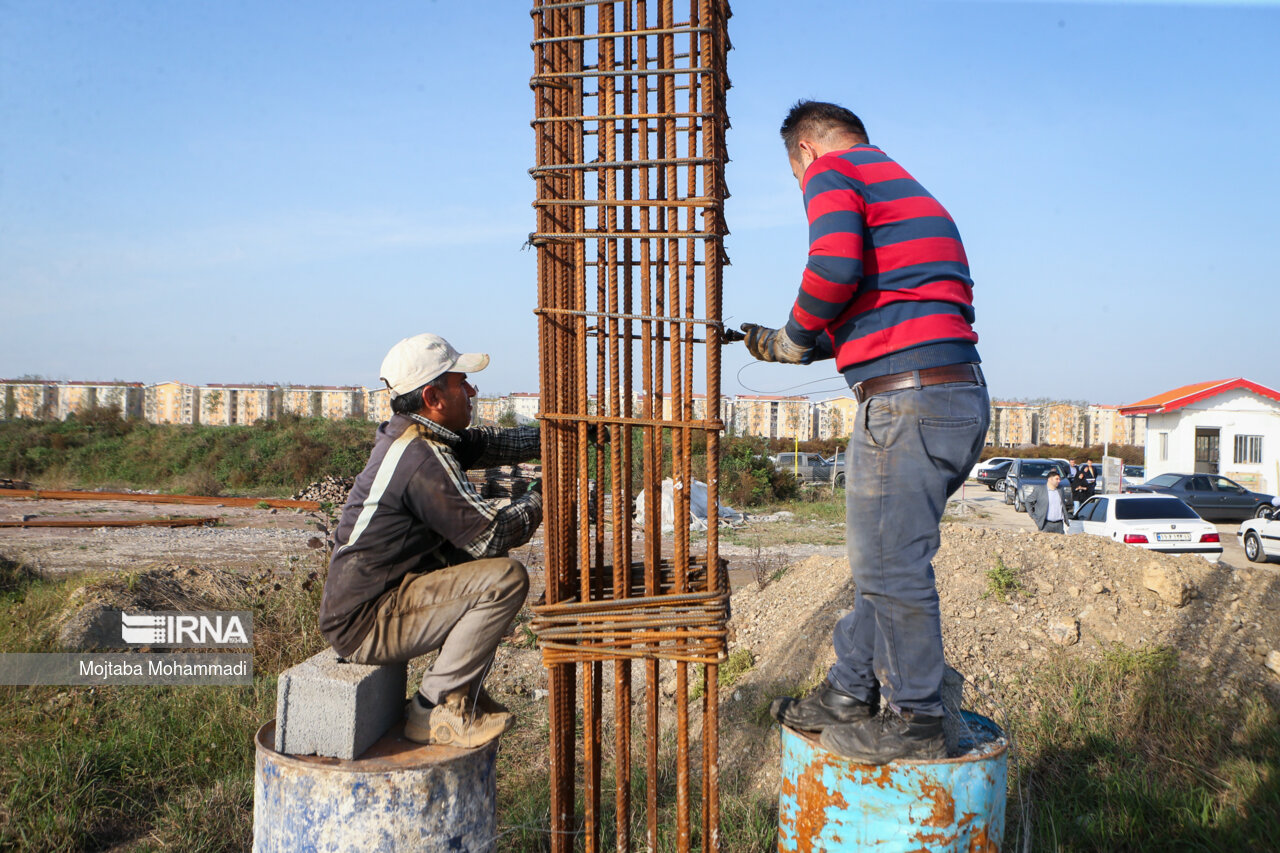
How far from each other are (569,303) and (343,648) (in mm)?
1285

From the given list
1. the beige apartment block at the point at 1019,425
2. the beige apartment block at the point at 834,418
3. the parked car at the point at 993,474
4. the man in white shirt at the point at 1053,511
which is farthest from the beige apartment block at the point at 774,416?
the man in white shirt at the point at 1053,511

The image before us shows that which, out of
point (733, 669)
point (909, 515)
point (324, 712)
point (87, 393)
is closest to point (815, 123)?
point (909, 515)

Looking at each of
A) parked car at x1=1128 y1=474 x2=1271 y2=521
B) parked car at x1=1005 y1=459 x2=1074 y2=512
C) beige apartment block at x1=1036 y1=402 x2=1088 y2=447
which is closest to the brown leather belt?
parked car at x1=1128 y1=474 x2=1271 y2=521

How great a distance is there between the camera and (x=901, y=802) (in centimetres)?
229

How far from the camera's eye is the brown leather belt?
7.52 ft

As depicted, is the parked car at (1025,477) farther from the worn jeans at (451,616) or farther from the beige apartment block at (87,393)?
the beige apartment block at (87,393)

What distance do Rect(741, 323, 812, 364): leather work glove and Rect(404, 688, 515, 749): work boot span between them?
4.57 feet

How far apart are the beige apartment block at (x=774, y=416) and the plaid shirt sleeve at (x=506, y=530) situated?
244 feet

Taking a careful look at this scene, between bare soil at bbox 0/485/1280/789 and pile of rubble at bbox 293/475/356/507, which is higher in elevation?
bare soil at bbox 0/485/1280/789

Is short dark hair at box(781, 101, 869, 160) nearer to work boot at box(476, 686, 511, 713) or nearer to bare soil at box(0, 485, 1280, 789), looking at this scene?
work boot at box(476, 686, 511, 713)

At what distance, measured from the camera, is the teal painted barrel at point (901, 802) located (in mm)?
2281

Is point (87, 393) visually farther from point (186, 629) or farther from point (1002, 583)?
point (1002, 583)

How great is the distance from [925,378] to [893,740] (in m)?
0.96

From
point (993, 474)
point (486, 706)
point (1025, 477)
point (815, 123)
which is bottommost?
point (993, 474)
